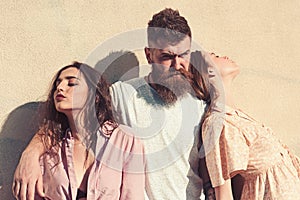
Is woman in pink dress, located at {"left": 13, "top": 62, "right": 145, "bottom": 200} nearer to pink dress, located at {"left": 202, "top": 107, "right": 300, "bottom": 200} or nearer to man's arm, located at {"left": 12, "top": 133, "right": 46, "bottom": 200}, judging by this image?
man's arm, located at {"left": 12, "top": 133, "right": 46, "bottom": 200}

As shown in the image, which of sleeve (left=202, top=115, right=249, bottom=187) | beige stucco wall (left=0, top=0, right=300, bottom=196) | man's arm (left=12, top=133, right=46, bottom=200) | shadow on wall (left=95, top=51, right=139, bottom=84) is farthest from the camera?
shadow on wall (left=95, top=51, right=139, bottom=84)

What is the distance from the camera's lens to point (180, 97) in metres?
2.24

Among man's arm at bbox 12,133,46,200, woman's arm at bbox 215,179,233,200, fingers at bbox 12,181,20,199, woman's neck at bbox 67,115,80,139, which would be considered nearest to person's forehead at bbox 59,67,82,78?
woman's neck at bbox 67,115,80,139

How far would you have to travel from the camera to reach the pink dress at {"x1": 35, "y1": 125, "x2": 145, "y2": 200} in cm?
206

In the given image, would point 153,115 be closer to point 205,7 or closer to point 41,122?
point 41,122

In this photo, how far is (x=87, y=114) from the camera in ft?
7.05

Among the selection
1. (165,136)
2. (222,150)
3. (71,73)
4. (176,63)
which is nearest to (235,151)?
(222,150)

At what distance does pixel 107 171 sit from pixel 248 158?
43cm

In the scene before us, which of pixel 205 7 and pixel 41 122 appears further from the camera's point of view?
pixel 205 7

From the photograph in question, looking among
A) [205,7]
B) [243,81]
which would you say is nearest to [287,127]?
[243,81]

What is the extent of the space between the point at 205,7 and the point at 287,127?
1.87 ft

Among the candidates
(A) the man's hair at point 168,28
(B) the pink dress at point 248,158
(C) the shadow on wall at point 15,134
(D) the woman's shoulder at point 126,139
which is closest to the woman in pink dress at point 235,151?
(B) the pink dress at point 248,158

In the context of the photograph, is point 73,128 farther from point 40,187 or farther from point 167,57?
point 167,57

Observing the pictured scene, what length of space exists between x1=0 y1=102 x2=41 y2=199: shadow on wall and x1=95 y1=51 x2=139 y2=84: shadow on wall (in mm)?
253
